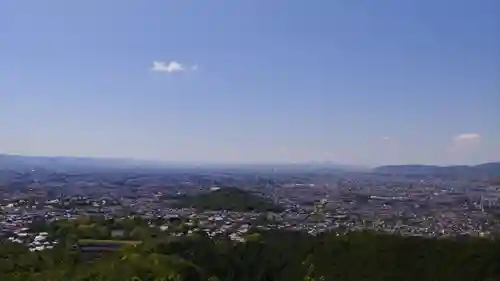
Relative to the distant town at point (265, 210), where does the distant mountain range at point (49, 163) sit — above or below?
above

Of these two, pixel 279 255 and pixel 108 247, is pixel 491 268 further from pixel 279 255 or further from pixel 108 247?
pixel 108 247

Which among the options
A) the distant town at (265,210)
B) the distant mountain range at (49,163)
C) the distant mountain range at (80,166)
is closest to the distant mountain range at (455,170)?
the distant town at (265,210)

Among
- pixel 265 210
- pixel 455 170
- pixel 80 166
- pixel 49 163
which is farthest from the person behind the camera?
pixel 49 163

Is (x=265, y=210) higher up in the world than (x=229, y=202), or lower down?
lower down

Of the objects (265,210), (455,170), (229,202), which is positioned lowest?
(265,210)

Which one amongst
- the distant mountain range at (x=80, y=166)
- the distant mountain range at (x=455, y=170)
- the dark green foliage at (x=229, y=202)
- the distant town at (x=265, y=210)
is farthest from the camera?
the distant mountain range at (x=80, y=166)

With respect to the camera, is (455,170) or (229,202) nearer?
(229,202)

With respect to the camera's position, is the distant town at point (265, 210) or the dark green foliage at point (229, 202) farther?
the dark green foliage at point (229, 202)

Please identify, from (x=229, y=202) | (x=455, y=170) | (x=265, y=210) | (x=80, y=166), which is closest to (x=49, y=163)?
(x=80, y=166)

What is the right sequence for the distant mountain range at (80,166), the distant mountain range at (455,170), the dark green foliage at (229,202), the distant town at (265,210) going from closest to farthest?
the distant town at (265,210) → the dark green foliage at (229,202) → the distant mountain range at (455,170) → the distant mountain range at (80,166)

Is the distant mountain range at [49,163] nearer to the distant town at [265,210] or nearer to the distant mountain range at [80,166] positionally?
the distant mountain range at [80,166]

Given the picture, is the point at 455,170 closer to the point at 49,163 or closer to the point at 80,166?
the point at 80,166
